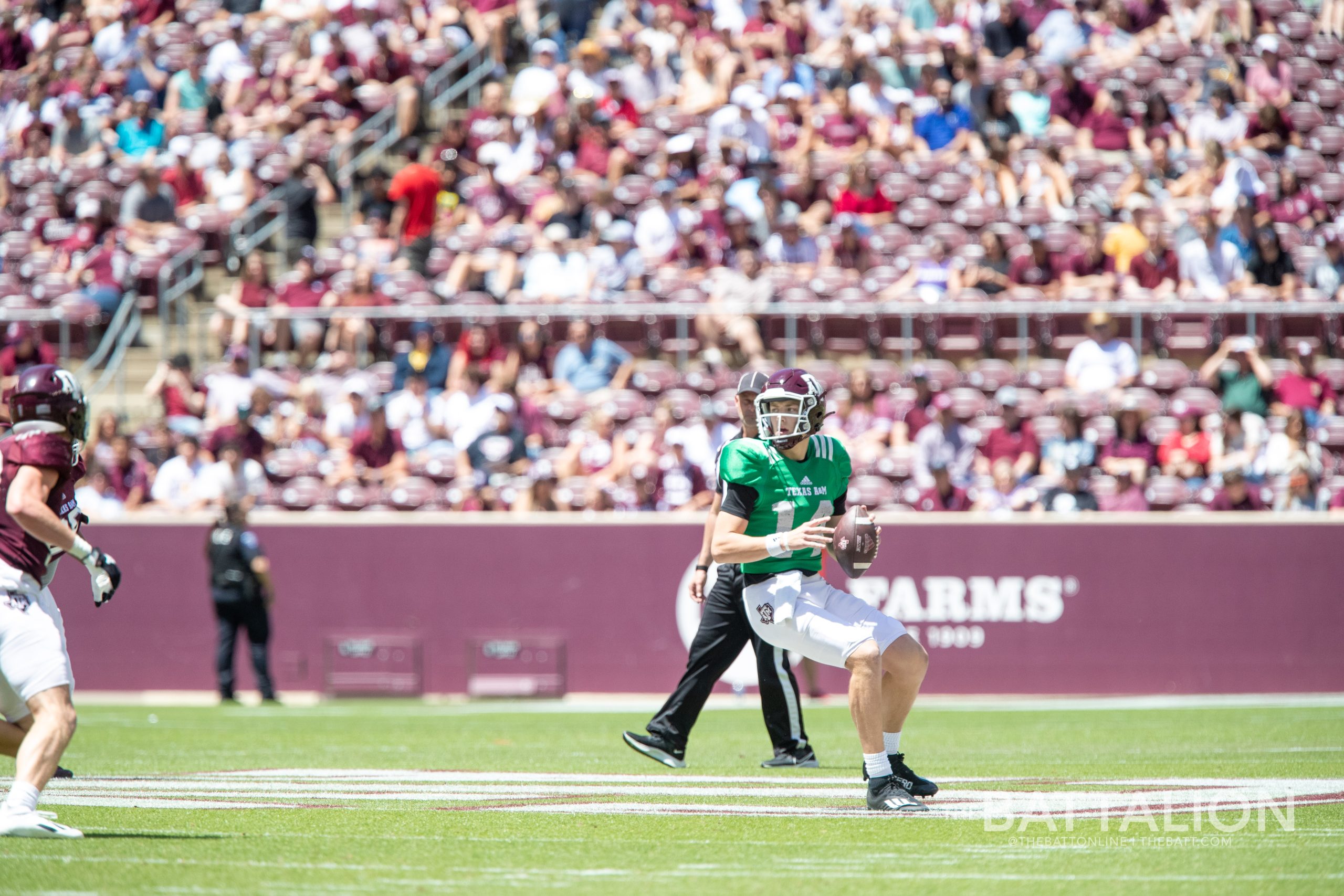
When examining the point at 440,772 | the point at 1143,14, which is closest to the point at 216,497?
the point at 440,772

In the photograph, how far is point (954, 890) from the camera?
5.69 metres

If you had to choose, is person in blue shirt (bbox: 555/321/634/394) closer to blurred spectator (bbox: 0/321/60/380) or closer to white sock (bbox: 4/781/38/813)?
blurred spectator (bbox: 0/321/60/380)

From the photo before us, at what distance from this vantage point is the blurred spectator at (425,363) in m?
20.4

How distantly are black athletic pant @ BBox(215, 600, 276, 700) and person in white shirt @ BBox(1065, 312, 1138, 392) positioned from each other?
882cm

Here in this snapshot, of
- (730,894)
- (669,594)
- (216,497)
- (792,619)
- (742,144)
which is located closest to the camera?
(730,894)

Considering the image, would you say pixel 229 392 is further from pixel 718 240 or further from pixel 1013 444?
pixel 1013 444

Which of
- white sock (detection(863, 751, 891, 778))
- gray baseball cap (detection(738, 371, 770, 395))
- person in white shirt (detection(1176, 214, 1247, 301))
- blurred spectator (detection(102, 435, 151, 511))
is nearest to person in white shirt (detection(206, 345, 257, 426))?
blurred spectator (detection(102, 435, 151, 511))

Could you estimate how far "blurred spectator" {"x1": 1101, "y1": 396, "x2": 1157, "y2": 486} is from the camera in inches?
714

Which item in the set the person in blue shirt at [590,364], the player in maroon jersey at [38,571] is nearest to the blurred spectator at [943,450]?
the person in blue shirt at [590,364]

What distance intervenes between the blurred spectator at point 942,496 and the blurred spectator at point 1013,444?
0.48m

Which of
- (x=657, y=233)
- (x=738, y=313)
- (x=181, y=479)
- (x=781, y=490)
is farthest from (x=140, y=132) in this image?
(x=781, y=490)

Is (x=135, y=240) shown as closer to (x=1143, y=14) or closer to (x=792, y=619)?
(x=1143, y=14)

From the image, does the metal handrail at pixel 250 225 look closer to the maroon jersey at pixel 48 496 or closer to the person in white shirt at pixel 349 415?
the person in white shirt at pixel 349 415

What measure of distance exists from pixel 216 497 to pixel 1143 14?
12.8 metres
